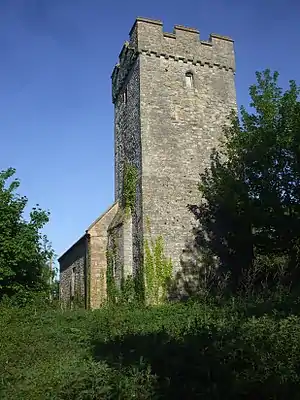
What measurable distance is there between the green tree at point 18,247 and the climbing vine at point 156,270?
214 inches

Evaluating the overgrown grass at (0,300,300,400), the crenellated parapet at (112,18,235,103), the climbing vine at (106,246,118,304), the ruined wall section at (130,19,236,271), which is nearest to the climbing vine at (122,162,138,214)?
the ruined wall section at (130,19,236,271)

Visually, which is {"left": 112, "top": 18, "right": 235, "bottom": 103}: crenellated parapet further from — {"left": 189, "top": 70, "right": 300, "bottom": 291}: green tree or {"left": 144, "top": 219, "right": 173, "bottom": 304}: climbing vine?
{"left": 144, "top": 219, "right": 173, "bottom": 304}: climbing vine

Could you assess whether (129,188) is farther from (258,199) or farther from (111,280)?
(258,199)

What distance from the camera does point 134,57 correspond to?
67.5 ft

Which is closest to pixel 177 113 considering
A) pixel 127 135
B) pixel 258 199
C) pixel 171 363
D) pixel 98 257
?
pixel 127 135

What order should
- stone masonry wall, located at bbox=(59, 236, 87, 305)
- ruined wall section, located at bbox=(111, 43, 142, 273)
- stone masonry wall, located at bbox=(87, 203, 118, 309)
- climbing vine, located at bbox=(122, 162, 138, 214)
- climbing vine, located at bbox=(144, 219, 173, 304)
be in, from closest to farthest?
climbing vine, located at bbox=(144, 219, 173, 304) < ruined wall section, located at bbox=(111, 43, 142, 273) < climbing vine, located at bbox=(122, 162, 138, 214) < stone masonry wall, located at bbox=(87, 203, 118, 309) < stone masonry wall, located at bbox=(59, 236, 87, 305)

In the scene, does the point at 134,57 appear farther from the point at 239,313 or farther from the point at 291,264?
the point at 239,313

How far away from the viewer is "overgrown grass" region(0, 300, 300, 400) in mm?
6414

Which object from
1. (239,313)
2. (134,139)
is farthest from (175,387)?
(134,139)

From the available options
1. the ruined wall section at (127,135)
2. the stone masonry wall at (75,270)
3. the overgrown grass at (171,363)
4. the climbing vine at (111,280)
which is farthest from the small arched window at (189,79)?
the overgrown grass at (171,363)

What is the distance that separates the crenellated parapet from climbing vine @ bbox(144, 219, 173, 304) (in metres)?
8.16

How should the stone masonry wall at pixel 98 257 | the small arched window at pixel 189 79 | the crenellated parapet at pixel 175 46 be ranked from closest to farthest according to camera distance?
the stone masonry wall at pixel 98 257
the crenellated parapet at pixel 175 46
the small arched window at pixel 189 79

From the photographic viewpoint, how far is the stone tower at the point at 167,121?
18688 millimetres

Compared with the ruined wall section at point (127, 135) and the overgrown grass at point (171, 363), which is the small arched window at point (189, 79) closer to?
the ruined wall section at point (127, 135)
